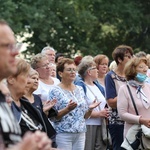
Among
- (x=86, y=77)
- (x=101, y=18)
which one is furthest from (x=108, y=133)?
(x=101, y=18)

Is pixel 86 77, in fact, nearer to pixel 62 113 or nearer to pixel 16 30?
pixel 62 113

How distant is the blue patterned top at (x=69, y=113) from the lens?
9062 millimetres

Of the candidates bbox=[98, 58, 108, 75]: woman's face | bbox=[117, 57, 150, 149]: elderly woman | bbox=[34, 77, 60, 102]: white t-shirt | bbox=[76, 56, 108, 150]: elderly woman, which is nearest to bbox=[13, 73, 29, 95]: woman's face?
bbox=[34, 77, 60, 102]: white t-shirt

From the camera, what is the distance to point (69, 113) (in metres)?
9.14

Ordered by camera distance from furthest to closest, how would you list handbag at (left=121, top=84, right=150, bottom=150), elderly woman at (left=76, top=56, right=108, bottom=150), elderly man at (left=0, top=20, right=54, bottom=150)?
elderly woman at (left=76, top=56, right=108, bottom=150) → handbag at (left=121, top=84, right=150, bottom=150) → elderly man at (left=0, top=20, right=54, bottom=150)

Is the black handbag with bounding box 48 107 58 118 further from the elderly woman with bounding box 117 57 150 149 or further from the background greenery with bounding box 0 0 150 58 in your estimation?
the background greenery with bounding box 0 0 150 58

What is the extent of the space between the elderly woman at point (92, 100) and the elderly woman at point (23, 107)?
137 inches

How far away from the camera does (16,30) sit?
26156mm

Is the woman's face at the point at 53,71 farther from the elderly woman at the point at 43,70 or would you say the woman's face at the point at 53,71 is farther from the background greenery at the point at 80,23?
the background greenery at the point at 80,23

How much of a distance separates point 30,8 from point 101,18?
5851mm

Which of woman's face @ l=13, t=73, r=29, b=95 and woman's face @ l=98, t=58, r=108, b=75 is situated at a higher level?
woman's face @ l=13, t=73, r=29, b=95

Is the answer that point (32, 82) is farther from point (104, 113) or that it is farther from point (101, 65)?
point (101, 65)

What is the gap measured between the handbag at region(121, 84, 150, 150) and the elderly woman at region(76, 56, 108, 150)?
0.87 meters

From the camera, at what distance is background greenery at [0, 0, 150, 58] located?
26641mm
